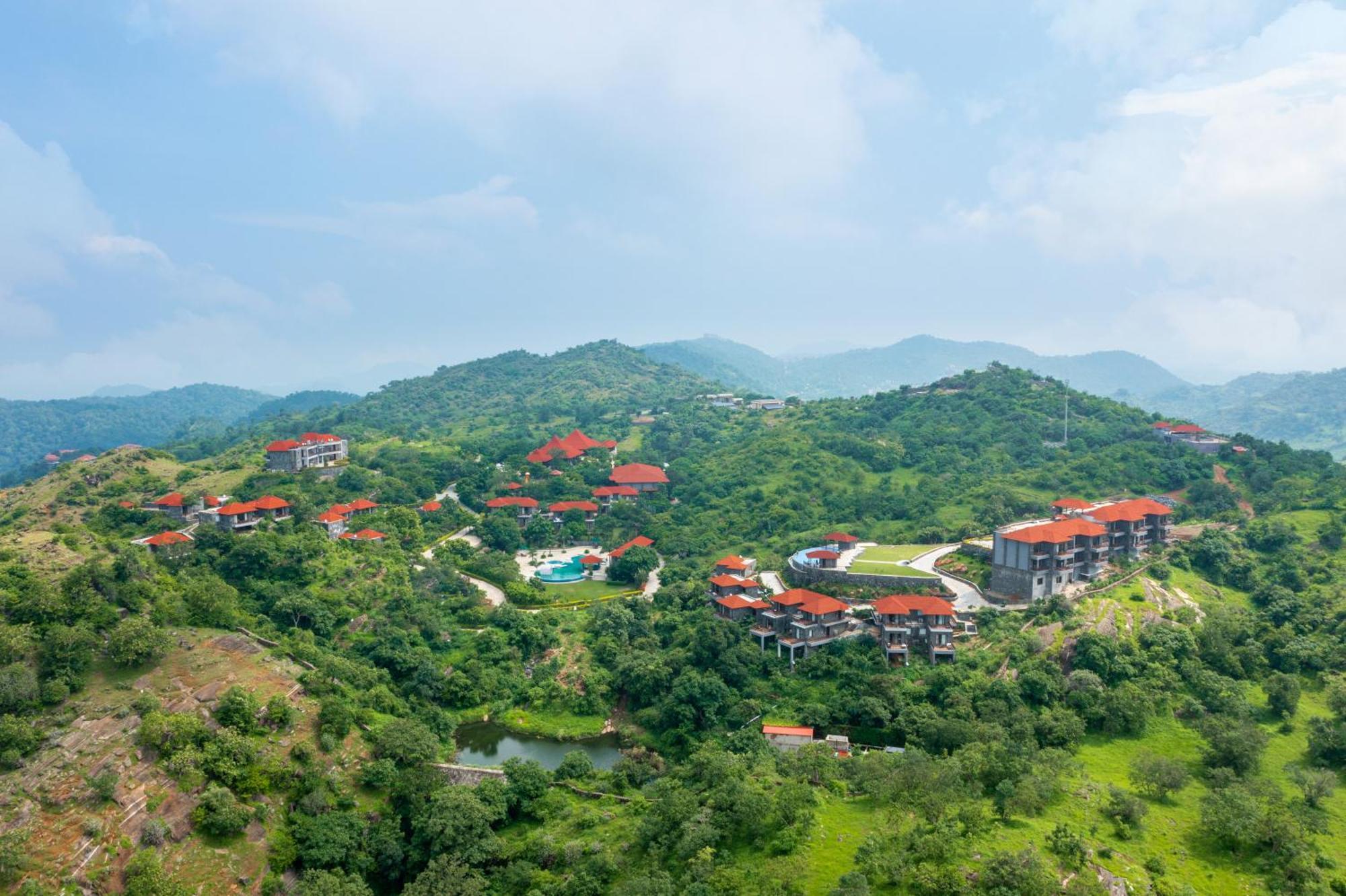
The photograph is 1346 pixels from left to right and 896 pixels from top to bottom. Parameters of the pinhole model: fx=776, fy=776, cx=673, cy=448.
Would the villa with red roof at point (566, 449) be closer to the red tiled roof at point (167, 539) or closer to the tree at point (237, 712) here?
the red tiled roof at point (167, 539)

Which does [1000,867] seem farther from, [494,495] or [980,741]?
[494,495]

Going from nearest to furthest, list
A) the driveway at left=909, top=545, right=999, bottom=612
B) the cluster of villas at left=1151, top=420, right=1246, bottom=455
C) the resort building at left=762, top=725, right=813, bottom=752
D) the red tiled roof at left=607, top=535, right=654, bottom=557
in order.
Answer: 1. the resort building at left=762, top=725, right=813, bottom=752
2. the driveway at left=909, top=545, right=999, bottom=612
3. the red tiled roof at left=607, top=535, right=654, bottom=557
4. the cluster of villas at left=1151, top=420, right=1246, bottom=455

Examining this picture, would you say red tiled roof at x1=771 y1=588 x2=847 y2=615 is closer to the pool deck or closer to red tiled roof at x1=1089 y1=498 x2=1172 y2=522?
red tiled roof at x1=1089 y1=498 x2=1172 y2=522

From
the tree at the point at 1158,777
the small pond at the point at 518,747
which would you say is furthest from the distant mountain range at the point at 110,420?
the tree at the point at 1158,777

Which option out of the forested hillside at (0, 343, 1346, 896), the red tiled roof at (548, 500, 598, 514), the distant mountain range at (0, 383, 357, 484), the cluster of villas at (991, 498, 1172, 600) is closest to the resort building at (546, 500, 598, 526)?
the red tiled roof at (548, 500, 598, 514)

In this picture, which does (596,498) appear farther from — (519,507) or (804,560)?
(804,560)
